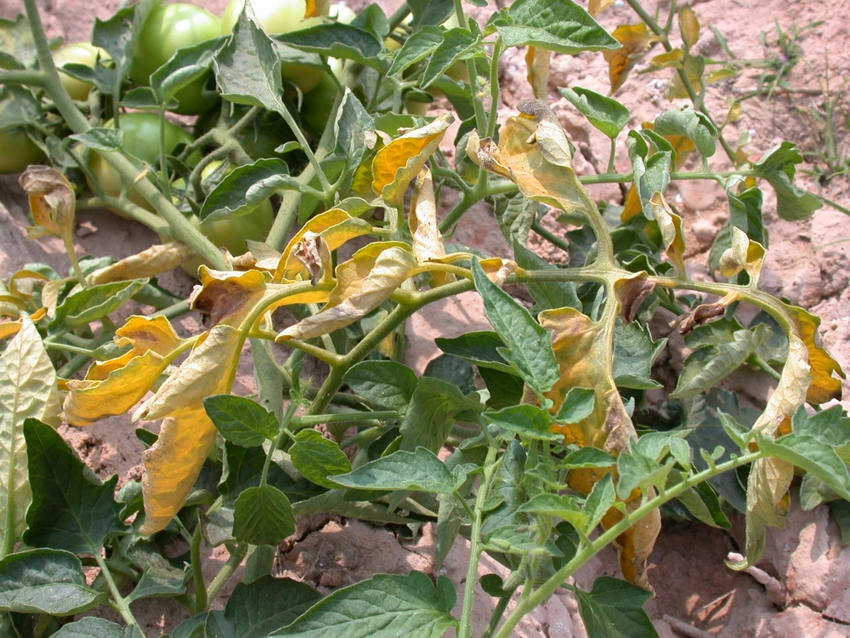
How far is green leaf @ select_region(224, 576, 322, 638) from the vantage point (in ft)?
2.95

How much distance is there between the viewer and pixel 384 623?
0.72 metres

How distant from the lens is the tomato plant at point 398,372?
743 millimetres

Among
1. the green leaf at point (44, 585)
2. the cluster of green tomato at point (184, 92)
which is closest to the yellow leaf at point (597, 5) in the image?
the cluster of green tomato at point (184, 92)

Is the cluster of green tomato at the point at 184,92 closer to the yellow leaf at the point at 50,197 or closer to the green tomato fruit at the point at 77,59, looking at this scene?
the green tomato fruit at the point at 77,59

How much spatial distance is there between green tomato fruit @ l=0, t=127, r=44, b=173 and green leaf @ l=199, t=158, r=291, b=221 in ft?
1.94

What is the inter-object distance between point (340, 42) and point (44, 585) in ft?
2.50

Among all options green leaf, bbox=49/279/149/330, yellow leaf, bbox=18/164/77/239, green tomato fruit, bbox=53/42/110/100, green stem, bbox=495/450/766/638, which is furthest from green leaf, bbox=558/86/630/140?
green tomato fruit, bbox=53/42/110/100

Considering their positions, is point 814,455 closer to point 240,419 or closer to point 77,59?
point 240,419

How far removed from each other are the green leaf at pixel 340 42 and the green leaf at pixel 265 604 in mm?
679

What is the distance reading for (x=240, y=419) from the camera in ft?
2.64

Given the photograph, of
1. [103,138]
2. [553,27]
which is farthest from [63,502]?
[553,27]

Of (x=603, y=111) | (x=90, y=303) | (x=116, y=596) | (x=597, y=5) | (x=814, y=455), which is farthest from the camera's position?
(x=597, y=5)

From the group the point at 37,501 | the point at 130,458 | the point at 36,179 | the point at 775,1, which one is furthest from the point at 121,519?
the point at 775,1

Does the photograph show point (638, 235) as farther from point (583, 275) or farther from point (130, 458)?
point (130, 458)
